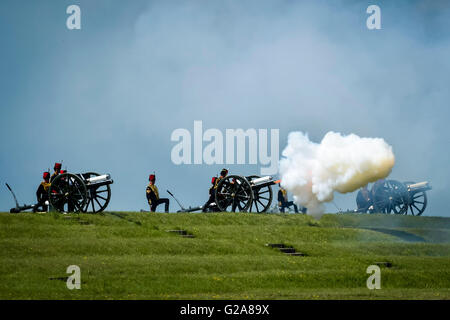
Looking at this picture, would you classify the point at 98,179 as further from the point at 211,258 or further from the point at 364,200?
the point at 364,200

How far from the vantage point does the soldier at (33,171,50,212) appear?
3366 cm

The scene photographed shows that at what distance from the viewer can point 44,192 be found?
3388cm

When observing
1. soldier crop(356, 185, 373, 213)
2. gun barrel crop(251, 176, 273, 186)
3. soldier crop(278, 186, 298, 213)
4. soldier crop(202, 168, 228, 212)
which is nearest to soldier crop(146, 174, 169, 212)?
soldier crop(202, 168, 228, 212)

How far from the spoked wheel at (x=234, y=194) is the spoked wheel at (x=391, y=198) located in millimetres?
10278

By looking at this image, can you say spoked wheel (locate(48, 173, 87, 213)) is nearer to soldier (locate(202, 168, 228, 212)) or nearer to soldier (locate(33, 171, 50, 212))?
soldier (locate(33, 171, 50, 212))

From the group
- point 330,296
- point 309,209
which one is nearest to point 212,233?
point 309,209

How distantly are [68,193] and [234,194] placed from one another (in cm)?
869

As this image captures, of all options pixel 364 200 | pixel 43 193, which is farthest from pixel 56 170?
pixel 364 200

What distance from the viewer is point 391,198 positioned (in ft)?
147

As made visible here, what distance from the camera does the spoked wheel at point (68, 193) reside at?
3247cm

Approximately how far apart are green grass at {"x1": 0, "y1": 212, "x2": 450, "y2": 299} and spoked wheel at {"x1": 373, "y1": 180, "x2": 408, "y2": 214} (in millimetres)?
6992

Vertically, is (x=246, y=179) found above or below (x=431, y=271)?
above
